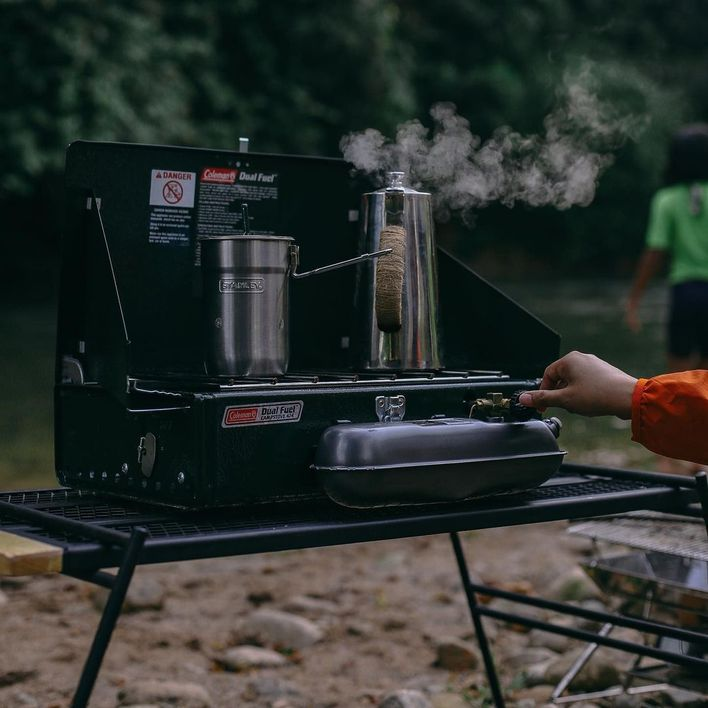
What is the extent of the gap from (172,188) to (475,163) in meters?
0.70

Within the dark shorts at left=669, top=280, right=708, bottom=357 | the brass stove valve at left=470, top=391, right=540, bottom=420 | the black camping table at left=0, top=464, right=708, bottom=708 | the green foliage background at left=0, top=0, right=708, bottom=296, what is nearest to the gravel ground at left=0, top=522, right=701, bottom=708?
the black camping table at left=0, top=464, right=708, bottom=708

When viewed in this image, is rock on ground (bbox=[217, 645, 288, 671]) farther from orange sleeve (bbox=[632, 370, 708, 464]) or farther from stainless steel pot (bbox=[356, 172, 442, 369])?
orange sleeve (bbox=[632, 370, 708, 464])

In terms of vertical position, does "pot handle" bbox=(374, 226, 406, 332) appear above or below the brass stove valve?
above

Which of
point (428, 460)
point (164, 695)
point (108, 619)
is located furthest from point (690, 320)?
point (108, 619)

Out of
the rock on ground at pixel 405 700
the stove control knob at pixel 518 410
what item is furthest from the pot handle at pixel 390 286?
the rock on ground at pixel 405 700

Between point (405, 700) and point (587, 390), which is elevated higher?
point (587, 390)

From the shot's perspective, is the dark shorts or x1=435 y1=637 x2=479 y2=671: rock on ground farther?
the dark shorts

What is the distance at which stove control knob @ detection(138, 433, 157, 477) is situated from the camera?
6.79 ft

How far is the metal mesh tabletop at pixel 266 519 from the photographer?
1.79 metres

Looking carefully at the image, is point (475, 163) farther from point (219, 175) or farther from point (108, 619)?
point (108, 619)

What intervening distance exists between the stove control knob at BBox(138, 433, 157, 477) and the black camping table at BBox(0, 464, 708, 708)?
0.08 metres

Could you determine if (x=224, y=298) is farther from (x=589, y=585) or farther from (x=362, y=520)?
(x=589, y=585)

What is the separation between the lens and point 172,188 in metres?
2.42

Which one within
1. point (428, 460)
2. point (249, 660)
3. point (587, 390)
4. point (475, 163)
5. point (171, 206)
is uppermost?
point (475, 163)
